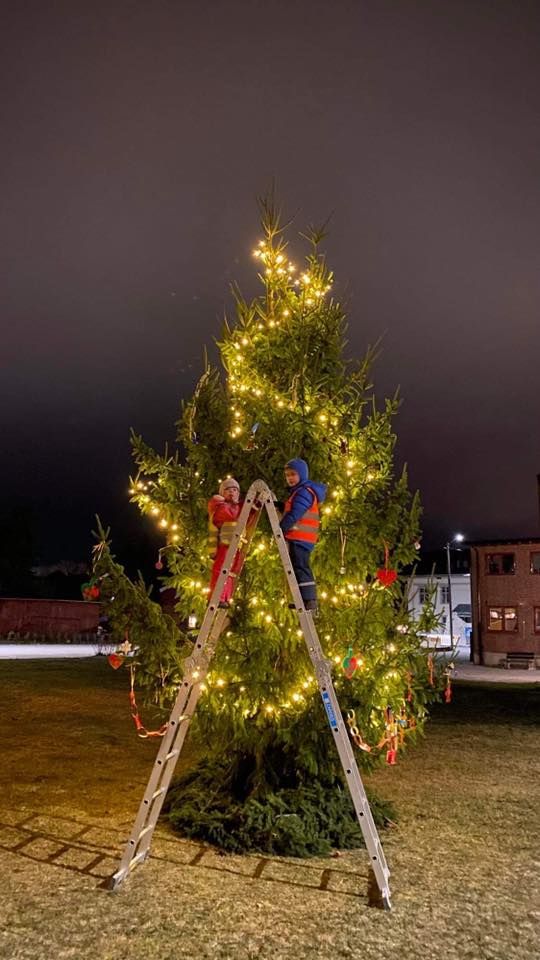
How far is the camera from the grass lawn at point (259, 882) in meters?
5.47

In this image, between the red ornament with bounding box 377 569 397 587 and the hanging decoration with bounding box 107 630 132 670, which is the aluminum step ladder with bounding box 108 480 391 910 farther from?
the red ornament with bounding box 377 569 397 587

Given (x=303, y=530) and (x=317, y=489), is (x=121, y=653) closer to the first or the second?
(x=303, y=530)

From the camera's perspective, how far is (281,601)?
8531 millimetres

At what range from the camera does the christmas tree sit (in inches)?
317

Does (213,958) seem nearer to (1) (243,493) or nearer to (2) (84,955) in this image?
(2) (84,955)

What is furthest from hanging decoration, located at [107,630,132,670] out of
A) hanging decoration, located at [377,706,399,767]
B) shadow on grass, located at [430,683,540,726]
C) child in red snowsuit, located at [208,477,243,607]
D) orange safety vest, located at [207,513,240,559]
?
shadow on grass, located at [430,683,540,726]

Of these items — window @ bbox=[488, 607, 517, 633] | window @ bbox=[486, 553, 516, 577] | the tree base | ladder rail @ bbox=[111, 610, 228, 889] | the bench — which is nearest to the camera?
ladder rail @ bbox=[111, 610, 228, 889]

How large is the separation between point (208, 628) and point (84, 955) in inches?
107

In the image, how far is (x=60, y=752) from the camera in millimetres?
12969

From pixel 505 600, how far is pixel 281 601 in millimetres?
41642

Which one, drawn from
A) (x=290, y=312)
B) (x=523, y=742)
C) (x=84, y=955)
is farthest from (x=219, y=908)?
(x=523, y=742)

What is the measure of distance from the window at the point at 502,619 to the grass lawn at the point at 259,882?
35.9 m

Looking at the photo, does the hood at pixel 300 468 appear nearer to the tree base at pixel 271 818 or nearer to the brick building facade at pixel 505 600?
the tree base at pixel 271 818

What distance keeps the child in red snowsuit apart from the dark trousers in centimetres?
71
